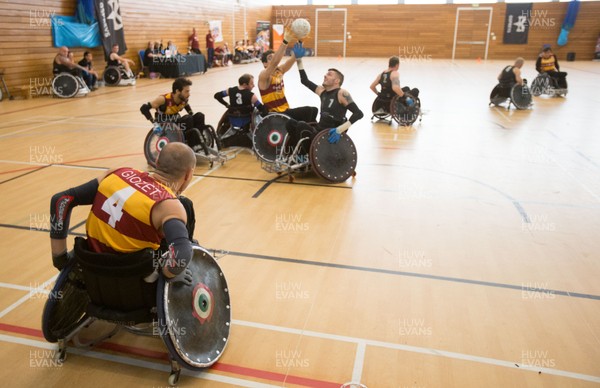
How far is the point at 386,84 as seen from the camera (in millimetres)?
10680

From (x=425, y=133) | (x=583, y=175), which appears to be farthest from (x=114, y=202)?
(x=425, y=133)

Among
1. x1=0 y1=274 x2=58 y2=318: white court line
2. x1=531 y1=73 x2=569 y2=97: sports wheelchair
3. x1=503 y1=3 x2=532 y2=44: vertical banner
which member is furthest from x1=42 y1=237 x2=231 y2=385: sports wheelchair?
x1=503 y1=3 x2=532 y2=44: vertical banner

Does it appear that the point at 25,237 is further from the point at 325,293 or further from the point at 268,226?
the point at 325,293

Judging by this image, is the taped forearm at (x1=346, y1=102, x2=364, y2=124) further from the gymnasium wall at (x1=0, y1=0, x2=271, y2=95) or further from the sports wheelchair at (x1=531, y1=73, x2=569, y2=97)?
the gymnasium wall at (x1=0, y1=0, x2=271, y2=95)

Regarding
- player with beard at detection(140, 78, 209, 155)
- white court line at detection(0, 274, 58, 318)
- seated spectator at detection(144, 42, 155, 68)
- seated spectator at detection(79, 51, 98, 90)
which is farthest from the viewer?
seated spectator at detection(144, 42, 155, 68)

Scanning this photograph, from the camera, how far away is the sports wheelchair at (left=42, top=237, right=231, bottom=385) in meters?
2.61

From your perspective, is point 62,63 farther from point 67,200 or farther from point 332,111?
point 67,200

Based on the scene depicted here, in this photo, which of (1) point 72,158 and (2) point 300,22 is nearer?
(2) point 300,22

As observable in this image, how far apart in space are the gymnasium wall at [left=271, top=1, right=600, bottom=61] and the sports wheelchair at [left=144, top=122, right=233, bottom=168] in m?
27.2

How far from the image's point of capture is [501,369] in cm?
300

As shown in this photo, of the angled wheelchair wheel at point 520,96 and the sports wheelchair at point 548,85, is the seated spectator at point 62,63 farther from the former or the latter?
the sports wheelchair at point 548,85

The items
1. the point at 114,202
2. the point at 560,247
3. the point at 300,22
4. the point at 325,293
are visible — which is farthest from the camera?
the point at 300,22

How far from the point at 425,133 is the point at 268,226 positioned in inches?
235

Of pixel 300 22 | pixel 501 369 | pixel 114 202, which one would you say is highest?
pixel 300 22
